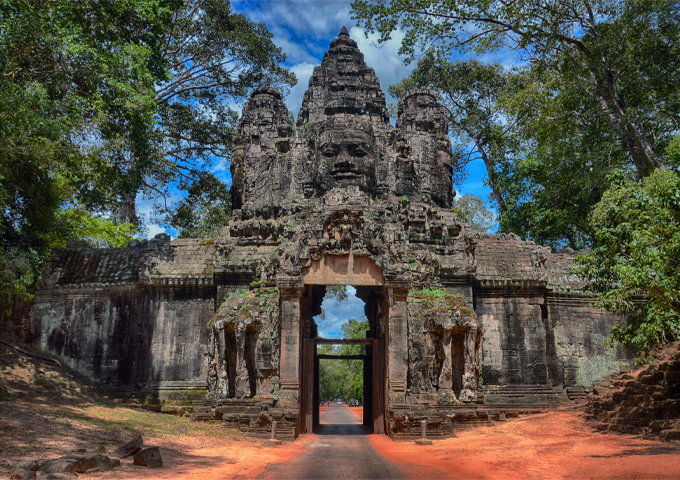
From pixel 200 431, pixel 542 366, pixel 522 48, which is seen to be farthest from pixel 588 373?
pixel 200 431

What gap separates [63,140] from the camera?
12.6m

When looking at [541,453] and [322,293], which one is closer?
[541,453]

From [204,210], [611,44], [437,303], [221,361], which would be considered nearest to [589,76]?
[611,44]

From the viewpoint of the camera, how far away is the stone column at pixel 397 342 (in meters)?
13.0

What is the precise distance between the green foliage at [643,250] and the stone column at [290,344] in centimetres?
699

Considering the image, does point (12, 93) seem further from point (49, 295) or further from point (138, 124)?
point (49, 295)

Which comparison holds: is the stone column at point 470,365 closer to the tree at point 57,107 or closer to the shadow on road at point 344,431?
the shadow on road at point 344,431

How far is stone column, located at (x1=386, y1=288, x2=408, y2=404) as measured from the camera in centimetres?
1300

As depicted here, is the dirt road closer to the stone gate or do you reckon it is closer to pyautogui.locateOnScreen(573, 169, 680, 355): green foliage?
the stone gate

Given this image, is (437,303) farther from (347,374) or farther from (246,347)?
(347,374)

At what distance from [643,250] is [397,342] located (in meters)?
5.99

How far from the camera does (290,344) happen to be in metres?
13.4


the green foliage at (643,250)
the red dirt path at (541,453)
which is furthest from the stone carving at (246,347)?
the green foliage at (643,250)

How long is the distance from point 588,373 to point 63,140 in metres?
16.6
